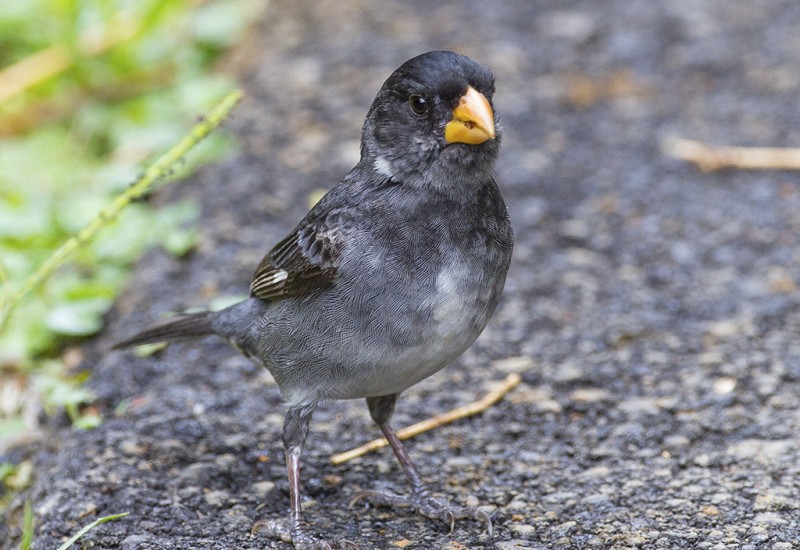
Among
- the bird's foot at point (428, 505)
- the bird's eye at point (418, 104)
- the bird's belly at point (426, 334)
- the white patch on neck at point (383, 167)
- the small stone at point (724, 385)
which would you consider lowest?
the bird's foot at point (428, 505)

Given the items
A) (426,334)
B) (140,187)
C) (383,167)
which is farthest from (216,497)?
(383,167)

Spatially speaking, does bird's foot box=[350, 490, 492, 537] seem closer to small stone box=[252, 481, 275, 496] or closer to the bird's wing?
small stone box=[252, 481, 275, 496]

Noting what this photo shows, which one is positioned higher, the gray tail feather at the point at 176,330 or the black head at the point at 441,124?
the black head at the point at 441,124

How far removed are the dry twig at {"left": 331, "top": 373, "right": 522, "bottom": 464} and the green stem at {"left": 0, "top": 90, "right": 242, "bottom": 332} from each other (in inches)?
44.1

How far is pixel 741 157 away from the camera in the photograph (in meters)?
5.46

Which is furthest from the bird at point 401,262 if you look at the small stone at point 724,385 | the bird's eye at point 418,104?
the small stone at point 724,385

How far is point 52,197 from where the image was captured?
551 centimetres

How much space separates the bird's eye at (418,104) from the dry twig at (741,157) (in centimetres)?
277

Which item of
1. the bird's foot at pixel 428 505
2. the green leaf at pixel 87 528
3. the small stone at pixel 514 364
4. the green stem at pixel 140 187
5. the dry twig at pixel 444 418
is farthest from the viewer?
the small stone at pixel 514 364

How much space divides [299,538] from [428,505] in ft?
1.48

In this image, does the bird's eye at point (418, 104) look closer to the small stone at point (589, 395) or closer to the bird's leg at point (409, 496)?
the bird's leg at point (409, 496)

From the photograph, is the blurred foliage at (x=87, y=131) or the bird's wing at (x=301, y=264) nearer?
the bird's wing at (x=301, y=264)

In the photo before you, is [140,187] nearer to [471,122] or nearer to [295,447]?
[295,447]

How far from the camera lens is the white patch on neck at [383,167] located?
3158 mm
